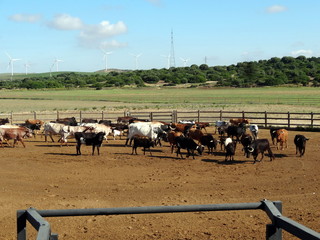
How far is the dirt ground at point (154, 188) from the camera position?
33.1 feet

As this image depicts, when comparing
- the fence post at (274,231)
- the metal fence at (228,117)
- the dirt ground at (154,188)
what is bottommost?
the dirt ground at (154,188)

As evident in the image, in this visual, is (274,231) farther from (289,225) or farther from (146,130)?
(146,130)

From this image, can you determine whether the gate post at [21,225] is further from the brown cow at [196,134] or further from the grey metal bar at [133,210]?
the brown cow at [196,134]

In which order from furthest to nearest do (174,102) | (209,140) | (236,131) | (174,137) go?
(174,102) < (236,131) < (174,137) < (209,140)

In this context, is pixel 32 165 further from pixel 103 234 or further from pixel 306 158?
pixel 306 158

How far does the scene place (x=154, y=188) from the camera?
1432 centimetres

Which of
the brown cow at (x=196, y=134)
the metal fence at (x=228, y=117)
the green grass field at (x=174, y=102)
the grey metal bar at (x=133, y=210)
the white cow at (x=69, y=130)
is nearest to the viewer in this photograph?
the grey metal bar at (x=133, y=210)

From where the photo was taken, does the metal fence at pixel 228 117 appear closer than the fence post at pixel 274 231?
No

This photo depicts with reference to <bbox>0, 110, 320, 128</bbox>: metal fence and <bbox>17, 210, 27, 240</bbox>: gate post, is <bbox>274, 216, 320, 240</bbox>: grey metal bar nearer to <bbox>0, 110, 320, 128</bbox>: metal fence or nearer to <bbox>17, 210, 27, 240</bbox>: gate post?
<bbox>17, 210, 27, 240</bbox>: gate post

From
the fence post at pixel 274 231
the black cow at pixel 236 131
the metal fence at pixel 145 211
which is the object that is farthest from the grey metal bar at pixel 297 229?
the black cow at pixel 236 131

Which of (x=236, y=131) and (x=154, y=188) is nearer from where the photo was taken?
(x=154, y=188)

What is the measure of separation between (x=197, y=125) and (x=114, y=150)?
6.98m

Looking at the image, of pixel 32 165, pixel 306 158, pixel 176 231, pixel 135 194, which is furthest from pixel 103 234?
pixel 306 158

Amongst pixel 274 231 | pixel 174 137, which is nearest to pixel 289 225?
pixel 274 231
